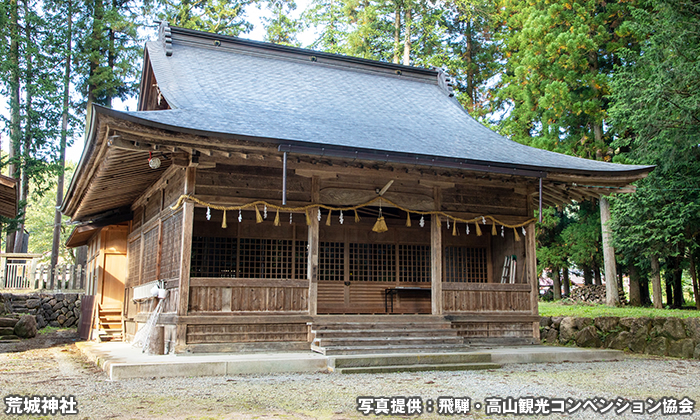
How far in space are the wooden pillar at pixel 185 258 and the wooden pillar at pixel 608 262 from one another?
47.0 feet

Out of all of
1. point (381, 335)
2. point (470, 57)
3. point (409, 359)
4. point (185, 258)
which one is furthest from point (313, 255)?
point (470, 57)

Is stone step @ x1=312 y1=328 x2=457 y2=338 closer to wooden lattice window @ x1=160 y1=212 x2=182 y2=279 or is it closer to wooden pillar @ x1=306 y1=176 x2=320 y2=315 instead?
wooden pillar @ x1=306 y1=176 x2=320 y2=315

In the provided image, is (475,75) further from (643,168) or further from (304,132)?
(304,132)

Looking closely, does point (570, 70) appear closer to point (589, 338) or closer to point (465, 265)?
point (465, 265)

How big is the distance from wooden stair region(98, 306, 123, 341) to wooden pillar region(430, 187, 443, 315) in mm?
8025

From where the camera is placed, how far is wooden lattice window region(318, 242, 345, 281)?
12953 millimetres

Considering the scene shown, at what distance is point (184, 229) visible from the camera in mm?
8703

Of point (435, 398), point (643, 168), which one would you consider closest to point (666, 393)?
point (435, 398)

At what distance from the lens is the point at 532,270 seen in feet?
35.9

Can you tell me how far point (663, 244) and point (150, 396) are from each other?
15.2m

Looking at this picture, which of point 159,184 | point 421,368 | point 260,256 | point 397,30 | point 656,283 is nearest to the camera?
point 421,368

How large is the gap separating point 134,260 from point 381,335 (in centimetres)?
721

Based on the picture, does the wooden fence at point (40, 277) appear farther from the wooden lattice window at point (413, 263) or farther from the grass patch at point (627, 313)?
the grass patch at point (627, 313)

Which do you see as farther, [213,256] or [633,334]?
[213,256]
